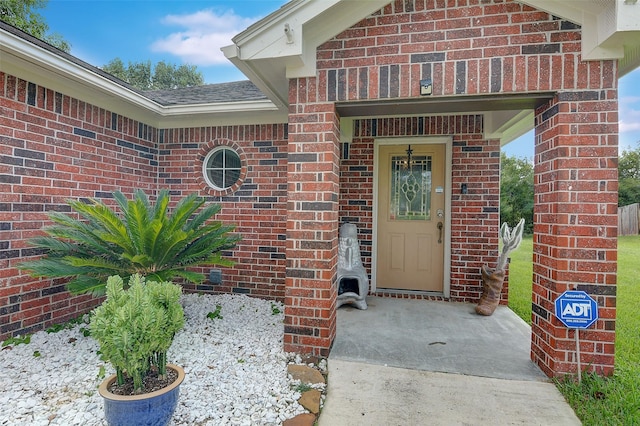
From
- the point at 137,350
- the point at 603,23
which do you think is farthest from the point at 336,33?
the point at 137,350

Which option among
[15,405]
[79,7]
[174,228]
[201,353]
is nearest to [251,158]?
[174,228]

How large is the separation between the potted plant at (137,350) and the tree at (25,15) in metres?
10.7

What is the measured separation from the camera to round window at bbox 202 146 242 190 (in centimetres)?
447

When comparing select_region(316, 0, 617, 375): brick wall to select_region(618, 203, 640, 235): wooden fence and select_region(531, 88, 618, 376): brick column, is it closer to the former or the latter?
select_region(531, 88, 618, 376): brick column

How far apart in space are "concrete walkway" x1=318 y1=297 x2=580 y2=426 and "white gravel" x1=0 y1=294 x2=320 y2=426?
455mm

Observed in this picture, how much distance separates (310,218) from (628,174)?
73.2 ft

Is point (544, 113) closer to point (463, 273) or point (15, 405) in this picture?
point (463, 273)

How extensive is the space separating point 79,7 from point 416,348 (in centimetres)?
1679

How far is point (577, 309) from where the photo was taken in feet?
7.54

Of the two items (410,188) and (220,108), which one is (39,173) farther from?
(410,188)

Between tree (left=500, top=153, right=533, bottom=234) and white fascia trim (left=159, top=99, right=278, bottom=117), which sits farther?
tree (left=500, top=153, right=533, bottom=234)

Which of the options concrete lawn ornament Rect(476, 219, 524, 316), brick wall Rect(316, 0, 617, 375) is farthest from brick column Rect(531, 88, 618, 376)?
concrete lawn ornament Rect(476, 219, 524, 316)

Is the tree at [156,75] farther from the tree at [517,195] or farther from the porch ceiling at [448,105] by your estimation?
the porch ceiling at [448,105]

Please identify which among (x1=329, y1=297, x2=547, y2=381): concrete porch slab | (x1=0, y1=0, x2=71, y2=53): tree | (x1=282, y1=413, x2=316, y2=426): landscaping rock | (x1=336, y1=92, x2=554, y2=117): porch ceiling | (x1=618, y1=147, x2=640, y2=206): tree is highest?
(x1=0, y1=0, x2=71, y2=53): tree
